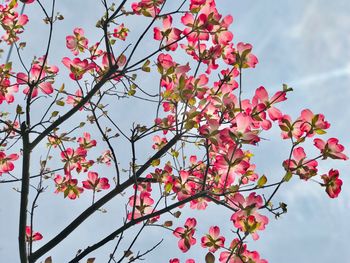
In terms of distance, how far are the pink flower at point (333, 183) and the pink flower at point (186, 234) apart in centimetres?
94

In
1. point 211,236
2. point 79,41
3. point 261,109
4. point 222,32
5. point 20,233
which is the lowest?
point 20,233

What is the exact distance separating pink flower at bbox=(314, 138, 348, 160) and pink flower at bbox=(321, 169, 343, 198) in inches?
3.5

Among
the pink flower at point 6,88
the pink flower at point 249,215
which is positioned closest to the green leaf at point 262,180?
the pink flower at point 249,215

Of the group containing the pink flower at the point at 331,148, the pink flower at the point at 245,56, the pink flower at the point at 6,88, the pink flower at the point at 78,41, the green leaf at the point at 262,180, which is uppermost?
the pink flower at the point at 78,41

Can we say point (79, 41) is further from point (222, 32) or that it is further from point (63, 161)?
point (222, 32)

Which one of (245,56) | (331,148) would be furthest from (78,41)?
(331,148)

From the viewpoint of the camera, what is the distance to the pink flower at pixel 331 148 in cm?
231

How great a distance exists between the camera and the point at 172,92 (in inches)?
105

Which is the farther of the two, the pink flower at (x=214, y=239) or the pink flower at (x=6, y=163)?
the pink flower at (x=6, y=163)

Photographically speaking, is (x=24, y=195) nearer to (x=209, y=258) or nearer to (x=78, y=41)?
(x=209, y=258)

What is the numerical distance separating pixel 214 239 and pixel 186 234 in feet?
0.64

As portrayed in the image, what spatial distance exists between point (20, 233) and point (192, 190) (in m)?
1.13

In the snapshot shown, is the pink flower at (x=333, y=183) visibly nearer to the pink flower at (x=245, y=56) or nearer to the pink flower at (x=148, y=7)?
the pink flower at (x=245, y=56)

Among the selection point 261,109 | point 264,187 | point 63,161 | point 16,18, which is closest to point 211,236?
point 264,187
